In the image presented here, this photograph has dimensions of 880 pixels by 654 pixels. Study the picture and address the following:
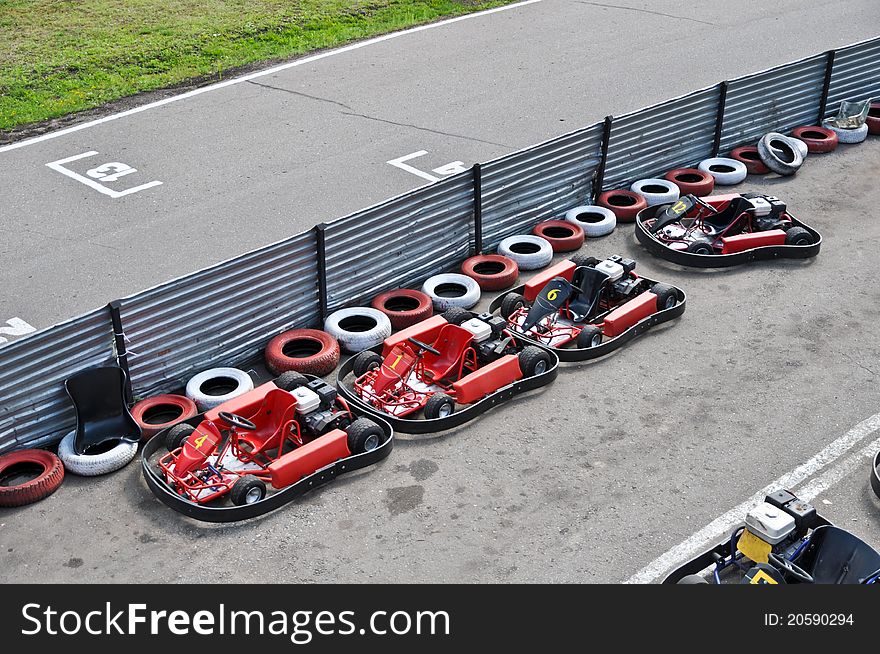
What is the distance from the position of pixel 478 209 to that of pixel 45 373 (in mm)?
5294

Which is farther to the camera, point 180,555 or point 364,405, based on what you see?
point 364,405

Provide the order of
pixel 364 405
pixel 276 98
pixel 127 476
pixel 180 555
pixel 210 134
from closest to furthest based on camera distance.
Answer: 1. pixel 180 555
2. pixel 127 476
3. pixel 364 405
4. pixel 210 134
5. pixel 276 98

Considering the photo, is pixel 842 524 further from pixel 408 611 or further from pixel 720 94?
pixel 720 94

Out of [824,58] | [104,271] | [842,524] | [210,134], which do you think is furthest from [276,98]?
[842,524]

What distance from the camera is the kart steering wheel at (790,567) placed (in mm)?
7239

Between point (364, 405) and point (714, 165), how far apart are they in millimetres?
Result: 7655

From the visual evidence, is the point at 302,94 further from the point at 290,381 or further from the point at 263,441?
the point at 263,441

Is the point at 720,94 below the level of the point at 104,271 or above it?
above

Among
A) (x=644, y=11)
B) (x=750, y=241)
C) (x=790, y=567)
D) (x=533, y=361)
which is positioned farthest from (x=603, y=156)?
(x=644, y=11)

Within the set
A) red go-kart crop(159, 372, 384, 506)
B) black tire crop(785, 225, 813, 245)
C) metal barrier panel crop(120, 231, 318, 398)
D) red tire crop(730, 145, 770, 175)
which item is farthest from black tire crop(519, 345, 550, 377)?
red tire crop(730, 145, 770, 175)

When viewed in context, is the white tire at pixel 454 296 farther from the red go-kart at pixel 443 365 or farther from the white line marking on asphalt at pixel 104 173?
the white line marking on asphalt at pixel 104 173

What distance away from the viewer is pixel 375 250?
37.4 feet

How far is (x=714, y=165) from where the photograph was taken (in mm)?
15062

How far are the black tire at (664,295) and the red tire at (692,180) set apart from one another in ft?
10.5
